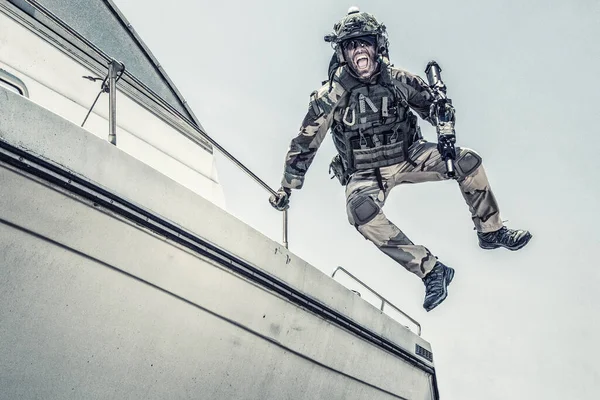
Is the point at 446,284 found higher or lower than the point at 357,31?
lower

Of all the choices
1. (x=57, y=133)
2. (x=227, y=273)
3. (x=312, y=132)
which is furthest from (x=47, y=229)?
(x=312, y=132)

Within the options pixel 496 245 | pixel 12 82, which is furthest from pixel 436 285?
pixel 12 82

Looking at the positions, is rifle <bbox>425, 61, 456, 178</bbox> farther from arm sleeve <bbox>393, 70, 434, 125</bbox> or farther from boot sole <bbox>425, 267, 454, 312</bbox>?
boot sole <bbox>425, 267, 454, 312</bbox>

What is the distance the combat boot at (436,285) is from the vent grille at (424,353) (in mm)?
382

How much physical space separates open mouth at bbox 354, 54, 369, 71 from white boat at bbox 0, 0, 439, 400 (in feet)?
3.80

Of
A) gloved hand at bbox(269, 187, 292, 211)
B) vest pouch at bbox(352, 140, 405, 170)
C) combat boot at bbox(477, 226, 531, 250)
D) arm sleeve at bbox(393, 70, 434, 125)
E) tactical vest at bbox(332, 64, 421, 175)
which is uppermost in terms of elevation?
arm sleeve at bbox(393, 70, 434, 125)

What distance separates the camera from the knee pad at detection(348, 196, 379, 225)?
4.14m

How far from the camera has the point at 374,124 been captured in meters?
4.00

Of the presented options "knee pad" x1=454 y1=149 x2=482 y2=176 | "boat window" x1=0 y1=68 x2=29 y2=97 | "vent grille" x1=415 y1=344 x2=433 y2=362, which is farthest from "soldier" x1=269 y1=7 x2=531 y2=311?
"boat window" x1=0 y1=68 x2=29 y2=97

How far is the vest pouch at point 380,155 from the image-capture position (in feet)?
13.4

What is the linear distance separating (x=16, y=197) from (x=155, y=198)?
579 mm

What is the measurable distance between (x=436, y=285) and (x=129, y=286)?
2571mm

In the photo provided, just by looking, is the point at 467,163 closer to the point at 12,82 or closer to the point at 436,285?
the point at 436,285

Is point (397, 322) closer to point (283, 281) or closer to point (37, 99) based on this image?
point (283, 281)
